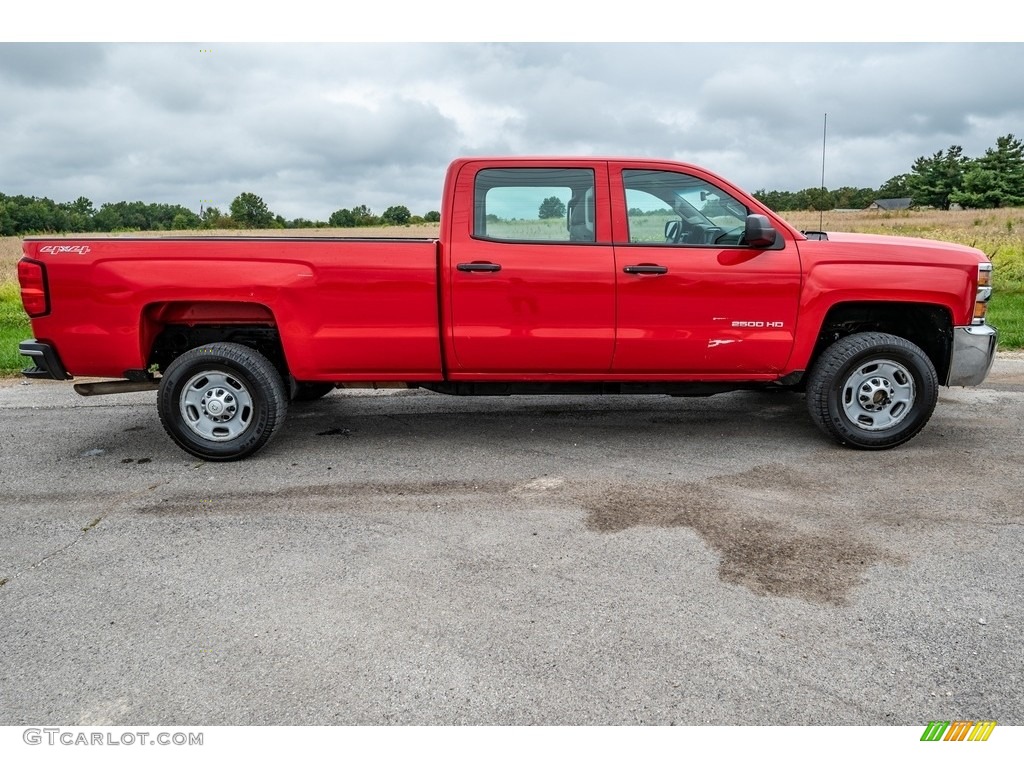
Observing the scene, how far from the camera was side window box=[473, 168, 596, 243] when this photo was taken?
16.0 ft

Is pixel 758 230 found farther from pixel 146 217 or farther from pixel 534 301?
pixel 146 217

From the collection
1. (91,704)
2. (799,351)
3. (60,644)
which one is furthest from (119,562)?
(799,351)

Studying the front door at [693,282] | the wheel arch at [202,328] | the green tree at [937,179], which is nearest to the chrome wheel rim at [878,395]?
the front door at [693,282]

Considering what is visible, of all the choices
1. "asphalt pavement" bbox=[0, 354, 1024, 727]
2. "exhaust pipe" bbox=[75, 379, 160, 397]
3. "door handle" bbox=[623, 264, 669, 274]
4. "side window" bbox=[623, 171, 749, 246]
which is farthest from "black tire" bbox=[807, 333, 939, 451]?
"exhaust pipe" bbox=[75, 379, 160, 397]

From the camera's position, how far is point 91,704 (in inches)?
98.0

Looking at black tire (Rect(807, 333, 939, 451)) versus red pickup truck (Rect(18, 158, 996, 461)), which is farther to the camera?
black tire (Rect(807, 333, 939, 451))

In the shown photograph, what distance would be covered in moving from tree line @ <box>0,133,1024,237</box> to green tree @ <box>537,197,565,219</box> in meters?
22.6

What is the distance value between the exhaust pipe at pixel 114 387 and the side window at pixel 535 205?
2.40 m

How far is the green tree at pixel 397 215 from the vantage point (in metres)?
40.8

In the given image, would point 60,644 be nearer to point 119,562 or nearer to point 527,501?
point 119,562

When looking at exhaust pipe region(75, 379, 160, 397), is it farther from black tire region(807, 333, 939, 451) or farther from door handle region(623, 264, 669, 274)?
black tire region(807, 333, 939, 451)

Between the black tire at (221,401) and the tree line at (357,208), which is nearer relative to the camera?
the black tire at (221,401)

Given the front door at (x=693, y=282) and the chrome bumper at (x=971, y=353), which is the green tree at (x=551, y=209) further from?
the chrome bumper at (x=971, y=353)

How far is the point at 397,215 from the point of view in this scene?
141 feet
